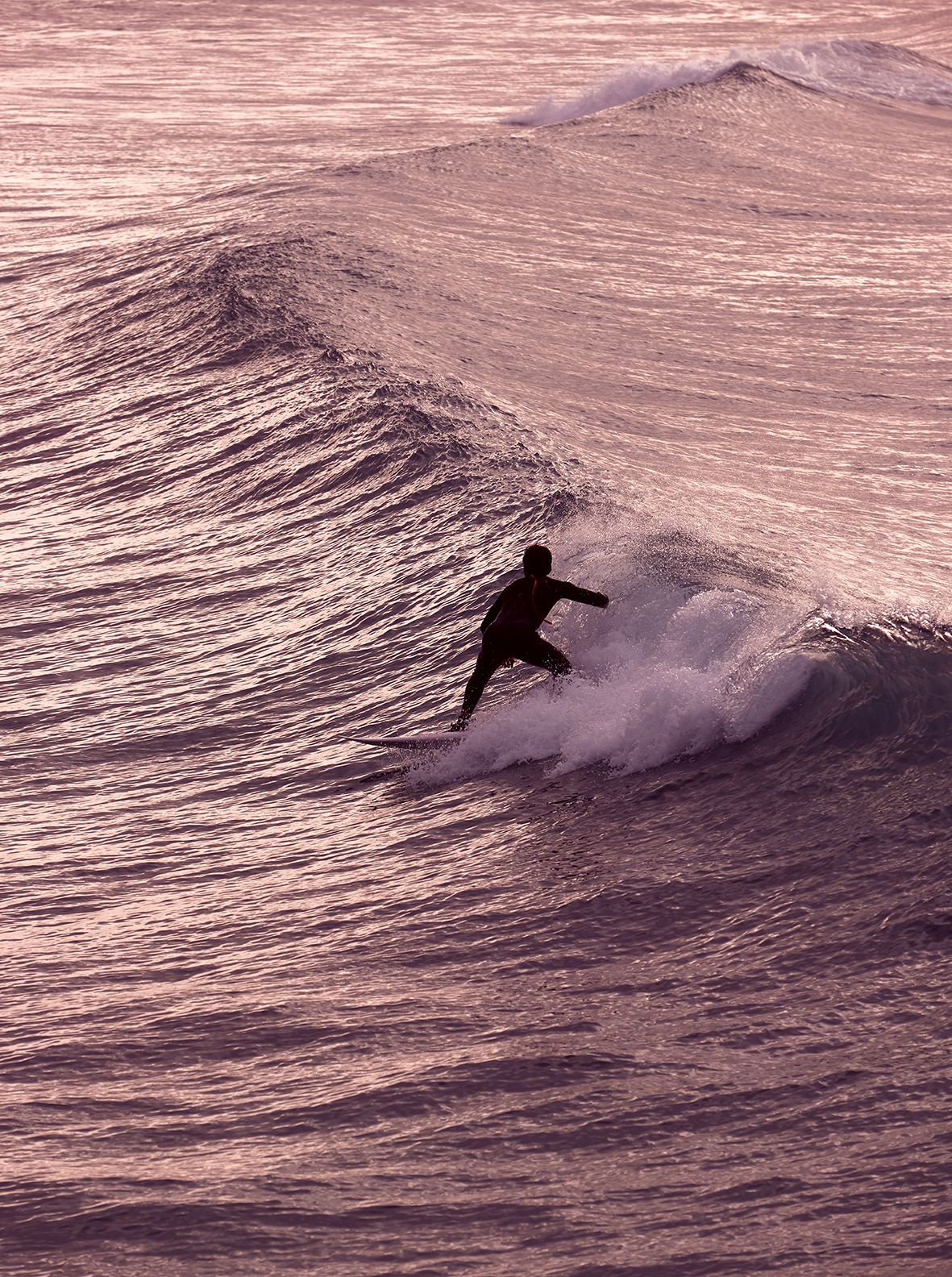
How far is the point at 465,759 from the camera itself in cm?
1116

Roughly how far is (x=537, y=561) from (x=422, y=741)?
1598 mm

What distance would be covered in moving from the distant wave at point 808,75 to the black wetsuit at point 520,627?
106ft

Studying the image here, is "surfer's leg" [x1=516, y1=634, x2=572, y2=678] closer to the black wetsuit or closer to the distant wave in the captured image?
the black wetsuit

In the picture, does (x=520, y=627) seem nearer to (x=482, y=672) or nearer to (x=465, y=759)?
(x=482, y=672)

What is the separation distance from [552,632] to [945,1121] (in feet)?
19.0

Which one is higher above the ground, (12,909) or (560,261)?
(560,261)

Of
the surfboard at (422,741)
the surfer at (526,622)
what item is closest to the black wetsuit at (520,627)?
the surfer at (526,622)

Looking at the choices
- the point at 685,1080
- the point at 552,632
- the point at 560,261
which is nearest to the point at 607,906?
the point at 685,1080

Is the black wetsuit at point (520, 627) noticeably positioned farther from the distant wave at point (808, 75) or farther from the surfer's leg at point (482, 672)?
the distant wave at point (808, 75)

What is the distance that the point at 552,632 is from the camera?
481 inches

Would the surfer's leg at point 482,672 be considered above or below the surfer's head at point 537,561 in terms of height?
below

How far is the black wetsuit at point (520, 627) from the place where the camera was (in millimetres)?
10695

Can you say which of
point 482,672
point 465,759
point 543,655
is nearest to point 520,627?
point 543,655

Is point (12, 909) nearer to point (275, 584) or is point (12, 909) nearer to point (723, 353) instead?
point (275, 584)
